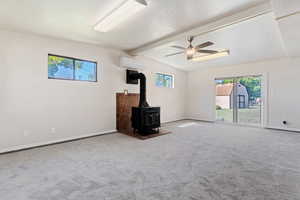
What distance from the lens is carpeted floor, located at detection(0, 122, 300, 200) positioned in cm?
203

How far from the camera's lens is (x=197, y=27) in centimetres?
389

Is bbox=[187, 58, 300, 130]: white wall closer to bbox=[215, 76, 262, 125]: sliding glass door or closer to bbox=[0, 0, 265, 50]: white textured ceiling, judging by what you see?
bbox=[215, 76, 262, 125]: sliding glass door

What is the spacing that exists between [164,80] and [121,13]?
4.71 meters

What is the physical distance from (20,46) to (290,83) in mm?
8347

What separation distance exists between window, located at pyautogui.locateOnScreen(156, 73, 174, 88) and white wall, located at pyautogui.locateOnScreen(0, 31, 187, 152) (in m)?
1.78

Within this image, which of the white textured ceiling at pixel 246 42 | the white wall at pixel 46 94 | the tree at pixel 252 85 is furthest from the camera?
the tree at pixel 252 85

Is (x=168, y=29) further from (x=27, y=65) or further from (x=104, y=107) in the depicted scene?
(x=27, y=65)

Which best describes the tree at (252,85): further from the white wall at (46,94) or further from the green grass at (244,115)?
the white wall at (46,94)

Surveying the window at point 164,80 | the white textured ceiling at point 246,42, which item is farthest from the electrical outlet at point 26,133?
the window at point 164,80

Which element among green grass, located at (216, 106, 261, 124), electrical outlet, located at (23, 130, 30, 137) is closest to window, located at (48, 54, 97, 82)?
electrical outlet, located at (23, 130, 30, 137)

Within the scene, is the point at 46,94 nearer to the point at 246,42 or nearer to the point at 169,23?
the point at 169,23

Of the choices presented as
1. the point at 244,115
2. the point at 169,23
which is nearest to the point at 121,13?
the point at 169,23

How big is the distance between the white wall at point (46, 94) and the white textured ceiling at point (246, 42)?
2112mm

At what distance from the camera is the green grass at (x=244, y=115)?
21.8ft
